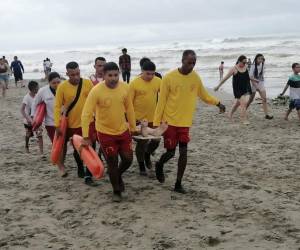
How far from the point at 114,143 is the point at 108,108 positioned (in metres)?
0.45

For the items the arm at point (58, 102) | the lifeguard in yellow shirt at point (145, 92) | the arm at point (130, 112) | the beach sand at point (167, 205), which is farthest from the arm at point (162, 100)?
the arm at point (58, 102)

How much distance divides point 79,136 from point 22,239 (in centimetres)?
171

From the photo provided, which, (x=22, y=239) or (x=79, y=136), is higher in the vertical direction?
(x=79, y=136)

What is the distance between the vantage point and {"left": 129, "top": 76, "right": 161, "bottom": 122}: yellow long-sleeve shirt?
639 cm

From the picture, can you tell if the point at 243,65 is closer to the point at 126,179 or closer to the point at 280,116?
the point at 280,116

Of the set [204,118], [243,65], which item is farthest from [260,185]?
[204,118]

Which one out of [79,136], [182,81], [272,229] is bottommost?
[272,229]

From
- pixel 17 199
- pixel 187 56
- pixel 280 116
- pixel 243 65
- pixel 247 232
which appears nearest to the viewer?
pixel 247 232

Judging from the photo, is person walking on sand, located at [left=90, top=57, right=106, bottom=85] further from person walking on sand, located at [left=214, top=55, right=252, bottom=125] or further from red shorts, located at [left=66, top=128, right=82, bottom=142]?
person walking on sand, located at [left=214, top=55, right=252, bottom=125]

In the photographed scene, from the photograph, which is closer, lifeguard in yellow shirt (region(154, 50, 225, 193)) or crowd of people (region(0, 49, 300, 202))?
crowd of people (region(0, 49, 300, 202))

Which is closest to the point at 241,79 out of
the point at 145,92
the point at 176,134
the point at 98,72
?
the point at 98,72

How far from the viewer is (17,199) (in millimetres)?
6016

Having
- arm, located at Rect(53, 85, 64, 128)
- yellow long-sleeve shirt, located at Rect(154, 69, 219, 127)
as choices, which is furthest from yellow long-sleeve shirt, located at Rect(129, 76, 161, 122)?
arm, located at Rect(53, 85, 64, 128)

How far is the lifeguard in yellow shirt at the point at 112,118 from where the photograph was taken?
17.5ft
